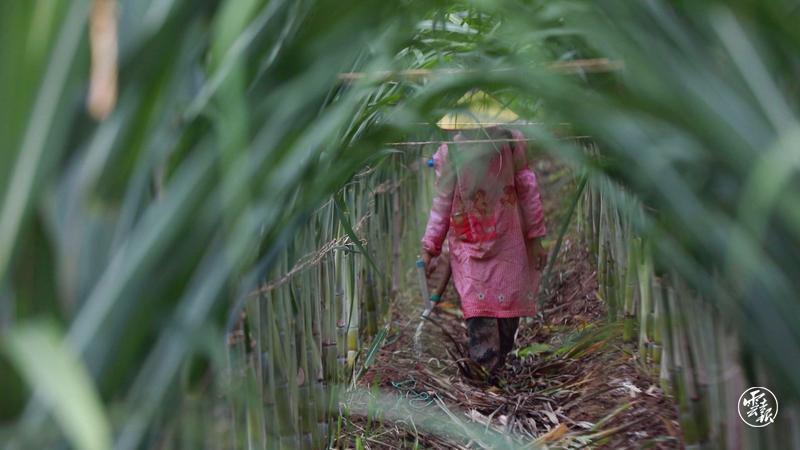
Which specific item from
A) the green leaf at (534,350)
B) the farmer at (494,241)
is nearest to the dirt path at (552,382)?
the green leaf at (534,350)

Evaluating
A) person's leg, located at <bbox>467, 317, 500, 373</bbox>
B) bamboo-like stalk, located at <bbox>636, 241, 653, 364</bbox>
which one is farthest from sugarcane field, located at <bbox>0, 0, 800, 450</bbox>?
person's leg, located at <bbox>467, 317, 500, 373</bbox>

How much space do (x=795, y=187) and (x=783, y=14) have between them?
173mm

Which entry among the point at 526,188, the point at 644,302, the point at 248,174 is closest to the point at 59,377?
the point at 248,174

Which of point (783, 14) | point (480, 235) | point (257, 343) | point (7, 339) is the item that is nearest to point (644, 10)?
point (783, 14)

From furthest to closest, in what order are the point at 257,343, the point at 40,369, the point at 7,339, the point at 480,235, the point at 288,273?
the point at 480,235, the point at 288,273, the point at 257,343, the point at 7,339, the point at 40,369

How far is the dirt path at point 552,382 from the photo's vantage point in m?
2.50

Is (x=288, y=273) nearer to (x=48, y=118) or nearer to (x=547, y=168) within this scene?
(x=48, y=118)

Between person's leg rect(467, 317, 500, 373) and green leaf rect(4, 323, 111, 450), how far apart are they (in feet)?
10.0

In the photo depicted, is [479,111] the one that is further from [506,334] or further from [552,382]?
[506,334]

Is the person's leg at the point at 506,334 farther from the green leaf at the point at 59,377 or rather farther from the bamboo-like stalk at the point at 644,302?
the green leaf at the point at 59,377

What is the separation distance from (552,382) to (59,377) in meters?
2.92

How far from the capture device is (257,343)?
5.30 feet

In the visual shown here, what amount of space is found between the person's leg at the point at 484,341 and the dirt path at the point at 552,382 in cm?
8

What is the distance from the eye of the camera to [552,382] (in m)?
3.47
